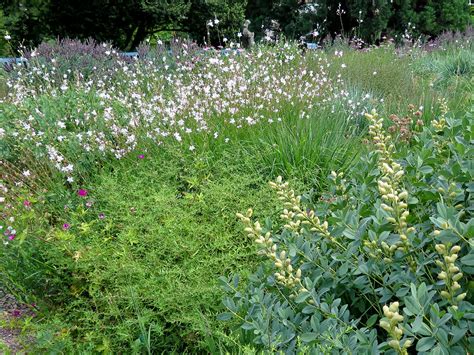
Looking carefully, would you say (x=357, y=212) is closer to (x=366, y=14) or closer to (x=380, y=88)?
(x=380, y=88)

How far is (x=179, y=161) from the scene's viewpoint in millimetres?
4105

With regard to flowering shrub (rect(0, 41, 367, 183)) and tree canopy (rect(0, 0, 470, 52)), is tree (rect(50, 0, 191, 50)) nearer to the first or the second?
tree canopy (rect(0, 0, 470, 52))

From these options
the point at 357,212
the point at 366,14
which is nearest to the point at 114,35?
the point at 366,14

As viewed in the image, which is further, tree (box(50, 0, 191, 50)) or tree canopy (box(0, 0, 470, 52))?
tree (box(50, 0, 191, 50))

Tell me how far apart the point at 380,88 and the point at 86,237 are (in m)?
4.89

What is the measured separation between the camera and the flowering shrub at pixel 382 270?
1561mm

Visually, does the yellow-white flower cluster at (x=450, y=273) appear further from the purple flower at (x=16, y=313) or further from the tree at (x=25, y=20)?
the tree at (x=25, y=20)

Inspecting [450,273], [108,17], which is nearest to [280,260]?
[450,273]

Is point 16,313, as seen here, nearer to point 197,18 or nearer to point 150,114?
point 150,114

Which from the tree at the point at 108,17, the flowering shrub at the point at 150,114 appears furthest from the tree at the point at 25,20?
the flowering shrub at the point at 150,114

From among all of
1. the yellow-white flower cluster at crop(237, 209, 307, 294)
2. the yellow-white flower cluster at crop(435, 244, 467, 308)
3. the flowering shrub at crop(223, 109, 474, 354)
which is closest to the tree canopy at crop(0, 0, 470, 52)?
the flowering shrub at crop(223, 109, 474, 354)

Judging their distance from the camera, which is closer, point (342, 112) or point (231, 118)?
point (231, 118)

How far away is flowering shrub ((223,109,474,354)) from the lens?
1561mm

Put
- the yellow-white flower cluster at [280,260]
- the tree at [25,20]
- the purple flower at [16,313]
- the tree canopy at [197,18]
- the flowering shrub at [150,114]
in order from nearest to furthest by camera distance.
→ the yellow-white flower cluster at [280,260], the purple flower at [16,313], the flowering shrub at [150,114], the tree at [25,20], the tree canopy at [197,18]
